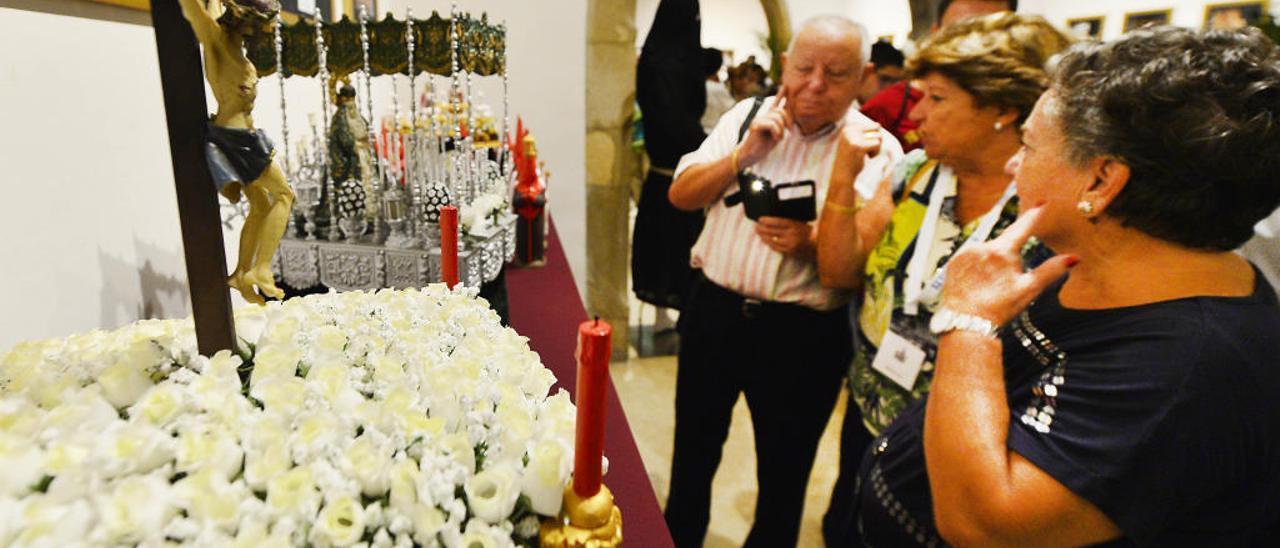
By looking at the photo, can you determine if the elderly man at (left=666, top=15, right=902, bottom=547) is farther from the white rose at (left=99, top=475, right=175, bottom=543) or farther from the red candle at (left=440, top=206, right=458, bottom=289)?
the white rose at (left=99, top=475, right=175, bottom=543)

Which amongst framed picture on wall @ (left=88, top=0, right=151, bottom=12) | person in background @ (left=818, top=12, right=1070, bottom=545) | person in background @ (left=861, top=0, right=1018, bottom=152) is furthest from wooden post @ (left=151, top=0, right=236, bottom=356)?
person in background @ (left=861, top=0, right=1018, bottom=152)

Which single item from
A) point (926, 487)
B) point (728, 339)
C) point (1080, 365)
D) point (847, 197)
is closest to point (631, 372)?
point (728, 339)

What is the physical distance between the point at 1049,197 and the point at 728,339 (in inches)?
37.0

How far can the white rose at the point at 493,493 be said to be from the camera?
0.50m

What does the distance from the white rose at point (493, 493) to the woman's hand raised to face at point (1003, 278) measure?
0.72 meters

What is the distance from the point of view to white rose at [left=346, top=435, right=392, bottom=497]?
1.62ft

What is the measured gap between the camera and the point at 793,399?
1.73 metres

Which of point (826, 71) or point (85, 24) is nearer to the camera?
point (85, 24)

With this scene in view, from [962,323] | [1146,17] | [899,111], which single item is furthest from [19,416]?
[1146,17]

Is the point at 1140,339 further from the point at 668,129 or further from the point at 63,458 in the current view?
the point at 668,129

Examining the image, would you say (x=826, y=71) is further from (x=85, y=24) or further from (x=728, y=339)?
(x=85, y=24)

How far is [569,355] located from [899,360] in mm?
700

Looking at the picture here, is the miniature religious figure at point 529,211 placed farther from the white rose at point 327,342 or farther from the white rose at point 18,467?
the white rose at point 18,467

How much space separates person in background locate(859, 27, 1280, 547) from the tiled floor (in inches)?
61.7
